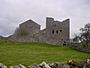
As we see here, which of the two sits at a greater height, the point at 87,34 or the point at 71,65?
the point at 87,34

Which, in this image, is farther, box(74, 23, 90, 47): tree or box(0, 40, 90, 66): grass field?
box(74, 23, 90, 47): tree

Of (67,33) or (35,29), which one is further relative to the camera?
(35,29)

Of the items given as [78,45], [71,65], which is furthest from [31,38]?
[71,65]

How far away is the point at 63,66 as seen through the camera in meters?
17.1

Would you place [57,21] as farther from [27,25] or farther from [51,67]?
[51,67]

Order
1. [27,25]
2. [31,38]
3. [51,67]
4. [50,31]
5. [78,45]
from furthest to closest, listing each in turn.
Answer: [27,25], [50,31], [31,38], [78,45], [51,67]

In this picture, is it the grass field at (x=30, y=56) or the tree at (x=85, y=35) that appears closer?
the grass field at (x=30, y=56)

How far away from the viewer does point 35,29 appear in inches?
2857

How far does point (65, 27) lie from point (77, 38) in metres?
9.99

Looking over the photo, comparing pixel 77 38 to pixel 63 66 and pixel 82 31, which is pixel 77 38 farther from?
pixel 63 66

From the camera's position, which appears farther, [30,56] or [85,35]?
[85,35]

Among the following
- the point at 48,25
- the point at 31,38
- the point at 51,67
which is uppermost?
the point at 48,25

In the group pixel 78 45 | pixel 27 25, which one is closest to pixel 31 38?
pixel 78 45

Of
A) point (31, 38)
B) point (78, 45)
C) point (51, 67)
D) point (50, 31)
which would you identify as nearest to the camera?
point (51, 67)
